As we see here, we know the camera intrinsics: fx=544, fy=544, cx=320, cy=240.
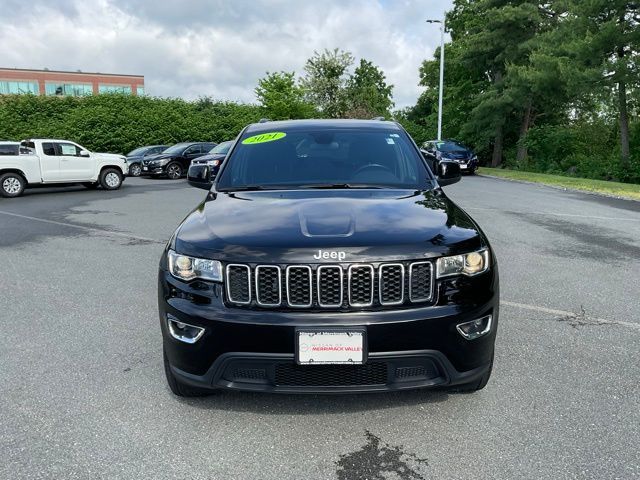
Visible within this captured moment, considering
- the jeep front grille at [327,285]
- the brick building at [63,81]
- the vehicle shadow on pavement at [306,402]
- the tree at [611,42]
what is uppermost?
the brick building at [63,81]

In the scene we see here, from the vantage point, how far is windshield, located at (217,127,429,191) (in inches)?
156

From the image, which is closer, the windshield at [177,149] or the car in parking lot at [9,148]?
the car in parking lot at [9,148]

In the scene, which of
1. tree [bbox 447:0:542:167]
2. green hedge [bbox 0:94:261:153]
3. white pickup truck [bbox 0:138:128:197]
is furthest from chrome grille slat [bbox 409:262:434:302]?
green hedge [bbox 0:94:261:153]

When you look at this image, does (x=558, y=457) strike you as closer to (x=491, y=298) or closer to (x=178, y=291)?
(x=491, y=298)

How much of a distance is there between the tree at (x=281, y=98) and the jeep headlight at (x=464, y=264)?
3589 cm

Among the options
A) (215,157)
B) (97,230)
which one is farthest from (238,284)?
(215,157)

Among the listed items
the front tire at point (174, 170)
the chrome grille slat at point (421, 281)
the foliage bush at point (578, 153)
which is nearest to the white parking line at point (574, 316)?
the chrome grille slat at point (421, 281)

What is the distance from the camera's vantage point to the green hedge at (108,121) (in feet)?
94.9

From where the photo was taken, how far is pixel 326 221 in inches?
117

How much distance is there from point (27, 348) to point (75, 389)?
0.94m

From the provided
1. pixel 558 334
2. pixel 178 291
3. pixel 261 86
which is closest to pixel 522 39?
pixel 261 86

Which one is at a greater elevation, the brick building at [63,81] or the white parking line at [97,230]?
the brick building at [63,81]

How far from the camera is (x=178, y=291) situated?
283cm

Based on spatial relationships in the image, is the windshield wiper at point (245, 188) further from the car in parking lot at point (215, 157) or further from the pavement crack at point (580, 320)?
the car in parking lot at point (215, 157)
